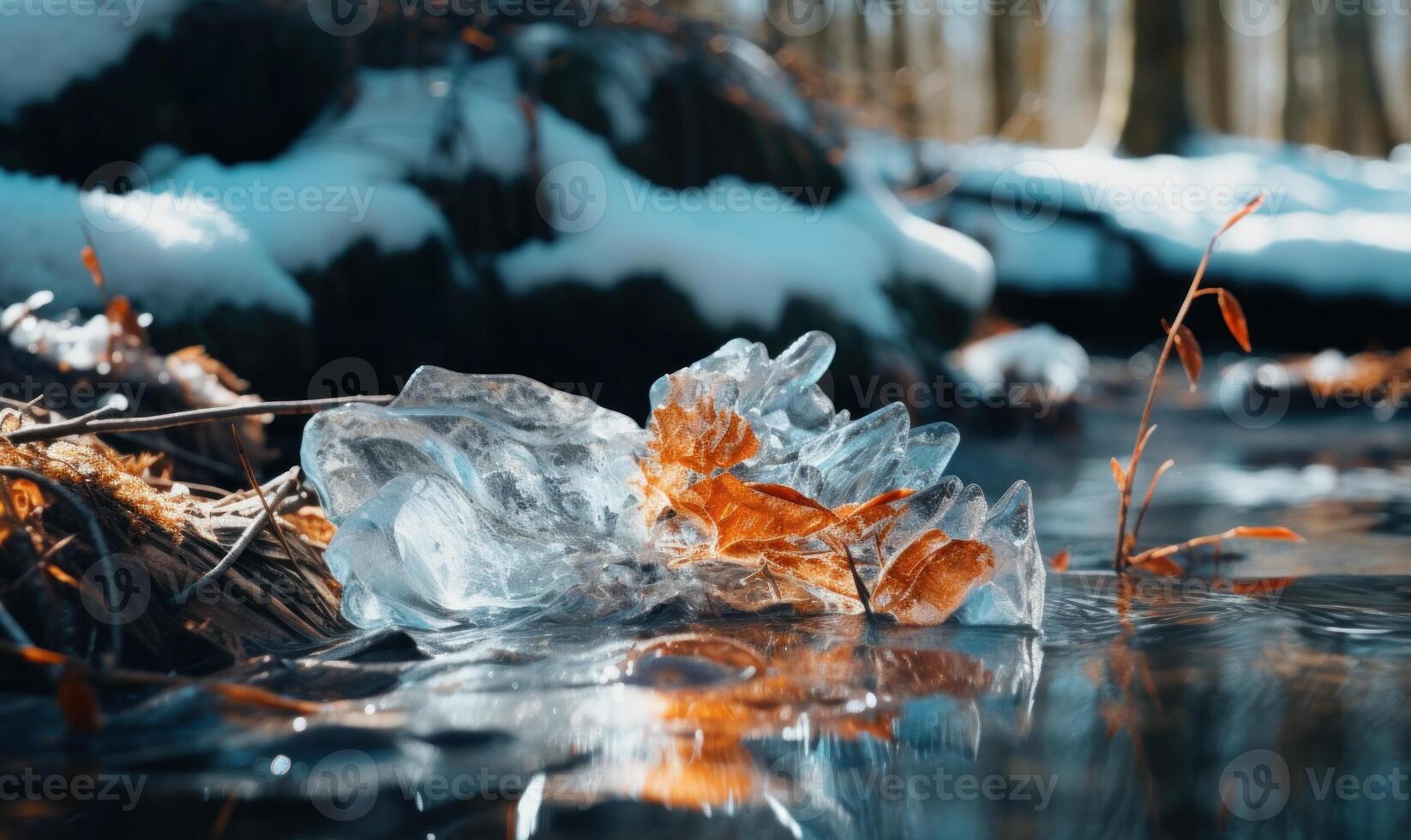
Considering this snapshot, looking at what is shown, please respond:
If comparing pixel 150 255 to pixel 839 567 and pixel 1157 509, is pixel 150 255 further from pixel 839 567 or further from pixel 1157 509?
pixel 1157 509

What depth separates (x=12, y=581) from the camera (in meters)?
1.49

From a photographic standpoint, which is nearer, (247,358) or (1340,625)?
(1340,625)

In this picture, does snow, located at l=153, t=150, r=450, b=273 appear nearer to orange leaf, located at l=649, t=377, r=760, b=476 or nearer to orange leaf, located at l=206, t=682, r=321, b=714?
orange leaf, located at l=649, t=377, r=760, b=476

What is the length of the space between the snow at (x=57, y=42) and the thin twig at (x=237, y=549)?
2.76 m

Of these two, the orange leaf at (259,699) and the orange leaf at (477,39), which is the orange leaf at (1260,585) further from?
the orange leaf at (477,39)

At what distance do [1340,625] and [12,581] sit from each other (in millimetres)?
1868

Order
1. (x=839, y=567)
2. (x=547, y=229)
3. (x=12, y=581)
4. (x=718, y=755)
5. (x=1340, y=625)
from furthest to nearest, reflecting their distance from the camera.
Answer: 1. (x=547, y=229)
2. (x=839, y=567)
3. (x=1340, y=625)
4. (x=12, y=581)
5. (x=718, y=755)

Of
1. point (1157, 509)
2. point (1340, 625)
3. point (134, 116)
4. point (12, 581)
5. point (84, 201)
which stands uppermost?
point (134, 116)

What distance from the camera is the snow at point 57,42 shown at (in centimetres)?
390

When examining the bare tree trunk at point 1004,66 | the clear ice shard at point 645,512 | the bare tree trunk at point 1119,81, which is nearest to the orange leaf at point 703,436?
the clear ice shard at point 645,512

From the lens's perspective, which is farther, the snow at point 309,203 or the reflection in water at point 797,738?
the snow at point 309,203

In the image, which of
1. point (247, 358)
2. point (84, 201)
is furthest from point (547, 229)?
point (84, 201)

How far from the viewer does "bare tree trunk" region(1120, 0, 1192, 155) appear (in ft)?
36.0

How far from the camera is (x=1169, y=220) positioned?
8445 mm
